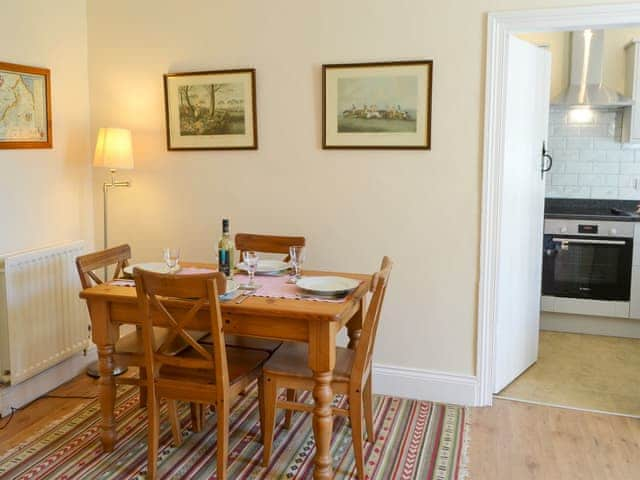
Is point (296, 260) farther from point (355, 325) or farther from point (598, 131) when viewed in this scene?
point (598, 131)

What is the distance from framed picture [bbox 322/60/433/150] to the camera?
3.27m

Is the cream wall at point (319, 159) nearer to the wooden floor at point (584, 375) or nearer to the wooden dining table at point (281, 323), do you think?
the wooden floor at point (584, 375)

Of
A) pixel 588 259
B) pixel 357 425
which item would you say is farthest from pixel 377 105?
pixel 588 259

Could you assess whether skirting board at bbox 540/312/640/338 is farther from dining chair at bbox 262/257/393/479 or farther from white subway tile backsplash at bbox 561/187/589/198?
dining chair at bbox 262/257/393/479

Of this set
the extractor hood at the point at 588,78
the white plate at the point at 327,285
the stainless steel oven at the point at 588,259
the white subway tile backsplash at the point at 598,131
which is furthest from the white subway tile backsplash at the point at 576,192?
the white plate at the point at 327,285

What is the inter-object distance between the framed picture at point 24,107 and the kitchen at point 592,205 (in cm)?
343

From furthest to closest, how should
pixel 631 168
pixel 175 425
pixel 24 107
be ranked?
pixel 631 168
pixel 24 107
pixel 175 425

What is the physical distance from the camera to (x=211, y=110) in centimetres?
369

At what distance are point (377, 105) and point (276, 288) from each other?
1.24 m

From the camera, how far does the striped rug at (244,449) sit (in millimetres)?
2662

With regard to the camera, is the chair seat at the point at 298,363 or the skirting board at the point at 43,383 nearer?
the chair seat at the point at 298,363

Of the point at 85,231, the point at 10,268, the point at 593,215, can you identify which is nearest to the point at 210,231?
the point at 85,231

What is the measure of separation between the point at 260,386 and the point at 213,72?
6.22 ft

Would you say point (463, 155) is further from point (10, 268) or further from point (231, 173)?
point (10, 268)
